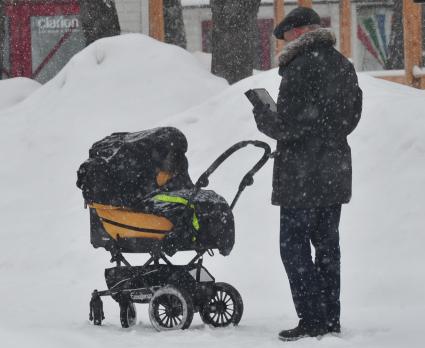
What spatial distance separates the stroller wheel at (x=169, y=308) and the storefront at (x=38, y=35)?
14.9 m

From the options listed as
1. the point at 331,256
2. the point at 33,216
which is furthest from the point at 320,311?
the point at 33,216

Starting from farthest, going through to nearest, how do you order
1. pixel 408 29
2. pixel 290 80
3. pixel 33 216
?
pixel 408 29, pixel 33 216, pixel 290 80

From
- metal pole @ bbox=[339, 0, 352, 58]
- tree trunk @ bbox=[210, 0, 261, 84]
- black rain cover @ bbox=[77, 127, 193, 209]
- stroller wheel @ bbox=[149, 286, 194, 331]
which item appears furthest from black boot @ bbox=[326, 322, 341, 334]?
metal pole @ bbox=[339, 0, 352, 58]

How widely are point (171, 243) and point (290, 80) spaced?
127 cm

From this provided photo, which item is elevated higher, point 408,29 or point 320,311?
point 408,29

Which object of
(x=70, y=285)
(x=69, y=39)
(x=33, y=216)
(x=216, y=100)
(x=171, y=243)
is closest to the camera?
(x=171, y=243)

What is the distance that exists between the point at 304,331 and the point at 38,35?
52.5 ft

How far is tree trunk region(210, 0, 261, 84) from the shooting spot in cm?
1438

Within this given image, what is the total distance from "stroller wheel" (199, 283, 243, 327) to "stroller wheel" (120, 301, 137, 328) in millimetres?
479

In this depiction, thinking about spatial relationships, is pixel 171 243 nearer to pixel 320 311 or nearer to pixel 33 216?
pixel 320 311

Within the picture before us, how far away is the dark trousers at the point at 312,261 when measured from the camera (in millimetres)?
6309

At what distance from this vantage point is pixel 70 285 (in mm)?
9398

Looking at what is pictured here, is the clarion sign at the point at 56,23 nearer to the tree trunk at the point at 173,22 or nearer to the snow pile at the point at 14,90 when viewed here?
the tree trunk at the point at 173,22

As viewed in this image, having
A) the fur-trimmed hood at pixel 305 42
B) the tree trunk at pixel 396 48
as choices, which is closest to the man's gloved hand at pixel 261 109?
the fur-trimmed hood at pixel 305 42
